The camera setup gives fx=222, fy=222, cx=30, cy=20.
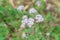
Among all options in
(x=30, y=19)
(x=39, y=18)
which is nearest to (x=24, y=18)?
(x=30, y=19)

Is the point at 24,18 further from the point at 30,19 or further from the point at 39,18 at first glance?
the point at 39,18

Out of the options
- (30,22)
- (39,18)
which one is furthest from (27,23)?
(39,18)

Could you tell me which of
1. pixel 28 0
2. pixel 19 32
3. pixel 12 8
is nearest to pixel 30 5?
pixel 28 0

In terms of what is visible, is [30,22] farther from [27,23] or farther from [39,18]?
[39,18]

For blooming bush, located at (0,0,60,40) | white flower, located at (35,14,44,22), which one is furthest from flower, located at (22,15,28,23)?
white flower, located at (35,14,44,22)

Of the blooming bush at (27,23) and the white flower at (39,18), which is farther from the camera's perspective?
the white flower at (39,18)

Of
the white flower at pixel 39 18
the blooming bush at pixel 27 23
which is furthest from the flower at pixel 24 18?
the white flower at pixel 39 18

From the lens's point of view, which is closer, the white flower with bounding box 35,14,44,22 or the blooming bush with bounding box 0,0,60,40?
the blooming bush with bounding box 0,0,60,40

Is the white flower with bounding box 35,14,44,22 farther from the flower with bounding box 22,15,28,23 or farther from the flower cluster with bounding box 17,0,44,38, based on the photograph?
the flower with bounding box 22,15,28,23

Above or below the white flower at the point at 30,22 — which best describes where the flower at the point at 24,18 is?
above

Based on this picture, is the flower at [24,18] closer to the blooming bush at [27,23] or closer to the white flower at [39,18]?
the blooming bush at [27,23]

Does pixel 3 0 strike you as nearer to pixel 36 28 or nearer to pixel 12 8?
pixel 12 8
